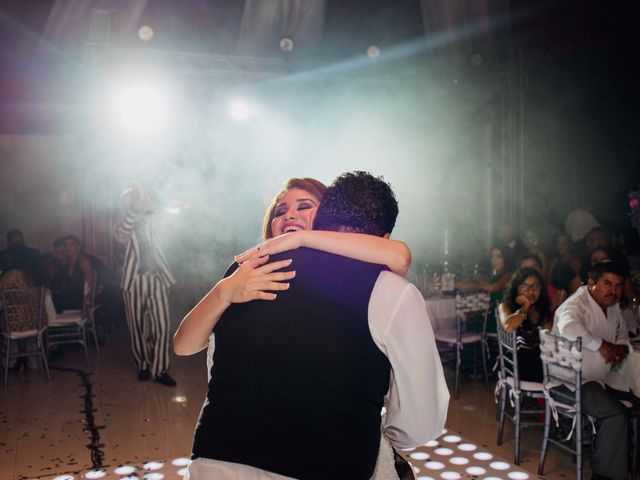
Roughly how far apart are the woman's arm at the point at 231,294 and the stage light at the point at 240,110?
273 inches

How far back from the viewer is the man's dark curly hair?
1.39 meters

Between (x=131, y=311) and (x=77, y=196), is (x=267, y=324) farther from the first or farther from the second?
(x=77, y=196)

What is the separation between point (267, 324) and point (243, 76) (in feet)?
20.3

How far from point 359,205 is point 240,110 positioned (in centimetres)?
704

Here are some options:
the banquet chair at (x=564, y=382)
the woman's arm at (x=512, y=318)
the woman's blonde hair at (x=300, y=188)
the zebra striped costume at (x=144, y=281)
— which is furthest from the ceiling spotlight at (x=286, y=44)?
the woman's blonde hair at (x=300, y=188)

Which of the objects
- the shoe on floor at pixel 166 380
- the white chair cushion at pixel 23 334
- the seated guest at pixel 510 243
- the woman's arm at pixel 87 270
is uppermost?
Result: the seated guest at pixel 510 243

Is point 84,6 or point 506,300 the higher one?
point 84,6

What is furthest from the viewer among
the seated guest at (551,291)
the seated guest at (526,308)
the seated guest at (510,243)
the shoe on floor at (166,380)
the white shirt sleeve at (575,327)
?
the seated guest at (510,243)

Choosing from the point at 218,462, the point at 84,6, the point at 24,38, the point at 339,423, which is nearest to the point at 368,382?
the point at 339,423

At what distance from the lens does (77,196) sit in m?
9.98

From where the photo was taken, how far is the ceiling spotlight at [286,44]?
7172 millimetres

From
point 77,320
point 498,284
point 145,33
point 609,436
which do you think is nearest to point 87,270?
point 77,320

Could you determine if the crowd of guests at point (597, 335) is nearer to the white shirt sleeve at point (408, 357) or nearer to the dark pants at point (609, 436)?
the dark pants at point (609, 436)

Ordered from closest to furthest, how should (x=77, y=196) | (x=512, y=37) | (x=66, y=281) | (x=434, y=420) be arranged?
(x=434, y=420), (x=66, y=281), (x=512, y=37), (x=77, y=196)
